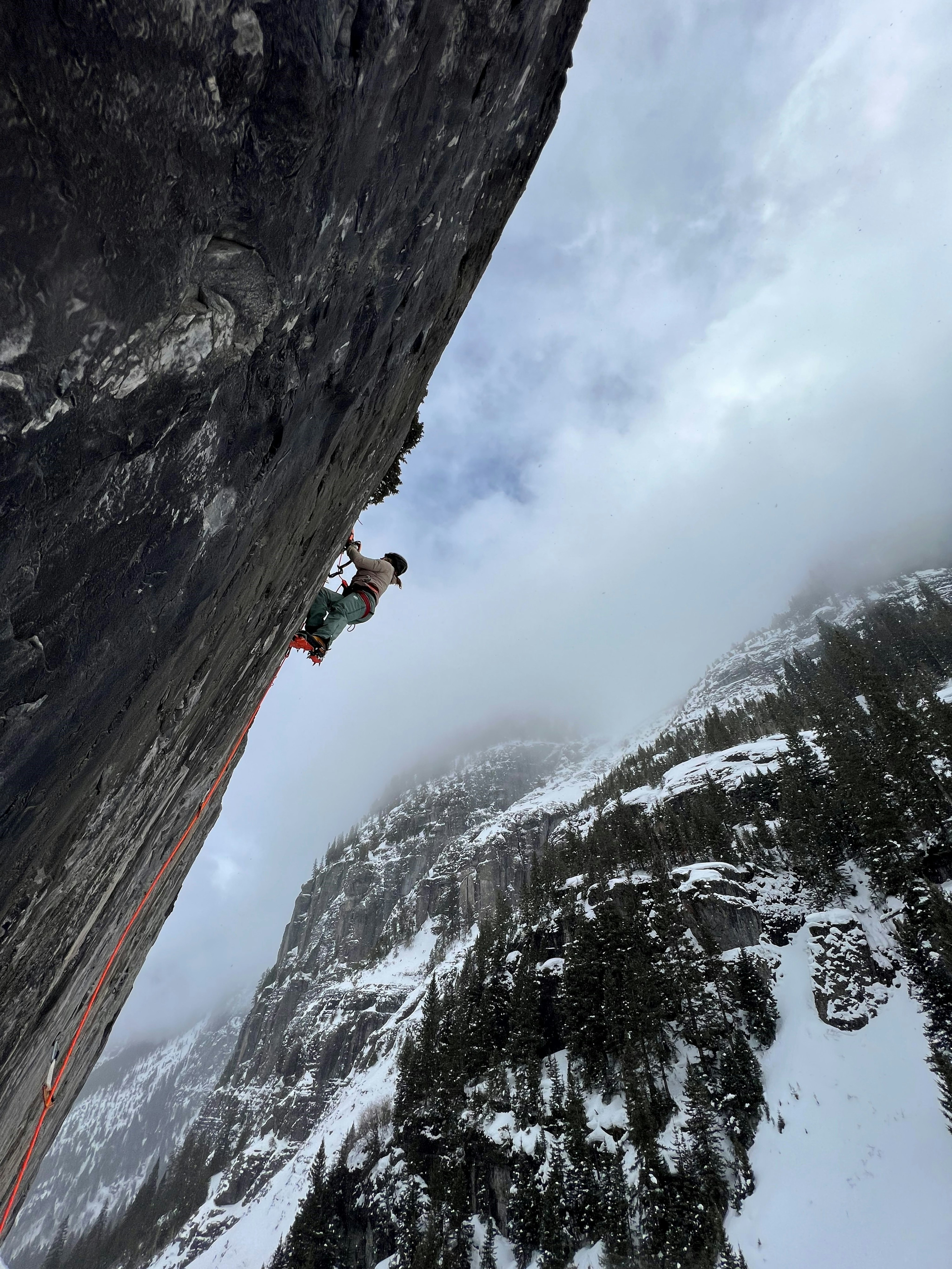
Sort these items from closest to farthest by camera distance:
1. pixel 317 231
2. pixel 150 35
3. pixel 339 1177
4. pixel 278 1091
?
1. pixel 150 35
2. pixel 317 231
3. pixel 339 1177
4. pixel 278 1091

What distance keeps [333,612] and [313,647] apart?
644 millimetres

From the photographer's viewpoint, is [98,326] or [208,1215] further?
[208,1215]

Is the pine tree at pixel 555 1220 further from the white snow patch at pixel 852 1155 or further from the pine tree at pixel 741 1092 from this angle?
the pine tree at pixel 741 1092

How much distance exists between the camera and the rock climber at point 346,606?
8047mm

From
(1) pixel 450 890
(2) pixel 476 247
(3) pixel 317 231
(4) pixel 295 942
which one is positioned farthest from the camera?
(4) pixel 295 942

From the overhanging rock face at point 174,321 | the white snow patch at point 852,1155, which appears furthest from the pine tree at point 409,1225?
the overhanging rock face at point 174,321

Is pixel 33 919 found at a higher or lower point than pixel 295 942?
lower

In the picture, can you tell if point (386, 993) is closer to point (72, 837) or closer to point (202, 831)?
point (202, 831)

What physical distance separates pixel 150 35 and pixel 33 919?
4.07 metres

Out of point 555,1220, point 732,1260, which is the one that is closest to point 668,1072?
point 555,1220

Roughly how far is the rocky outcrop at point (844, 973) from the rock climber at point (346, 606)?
38580 millimetres

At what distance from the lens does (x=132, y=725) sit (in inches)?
118

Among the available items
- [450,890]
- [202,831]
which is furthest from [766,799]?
[450,890]

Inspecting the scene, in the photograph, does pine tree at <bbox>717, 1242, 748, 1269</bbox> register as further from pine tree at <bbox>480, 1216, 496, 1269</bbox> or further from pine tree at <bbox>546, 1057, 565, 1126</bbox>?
pine tree at <bbox>480, 1216, 496, 1269</bbox>
